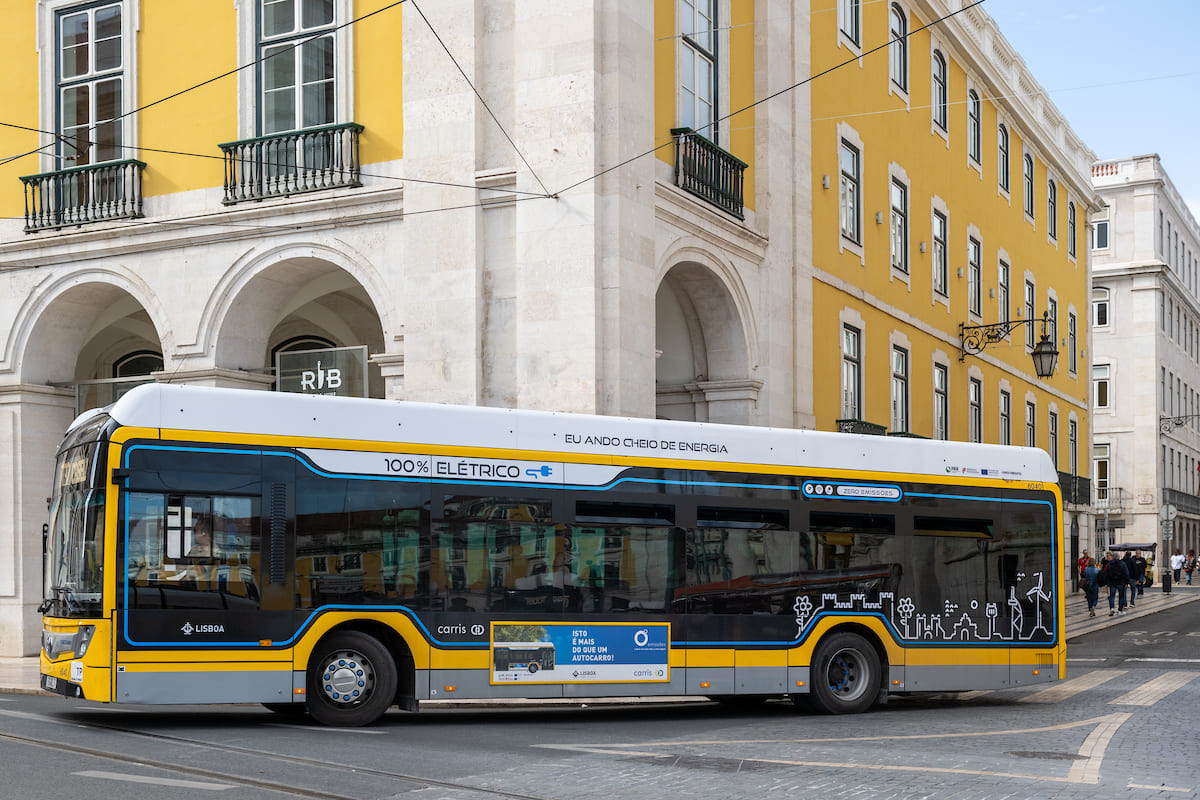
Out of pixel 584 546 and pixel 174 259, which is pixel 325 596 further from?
pixel 174 259

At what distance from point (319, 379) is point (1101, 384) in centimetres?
5867

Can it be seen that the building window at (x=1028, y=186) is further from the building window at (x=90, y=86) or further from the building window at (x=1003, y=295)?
the building window at (x=90, y=86)

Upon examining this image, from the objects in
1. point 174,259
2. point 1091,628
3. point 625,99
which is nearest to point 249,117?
point 174,259

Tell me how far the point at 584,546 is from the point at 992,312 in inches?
981

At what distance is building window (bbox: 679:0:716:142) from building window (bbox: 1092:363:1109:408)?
53.9 metres

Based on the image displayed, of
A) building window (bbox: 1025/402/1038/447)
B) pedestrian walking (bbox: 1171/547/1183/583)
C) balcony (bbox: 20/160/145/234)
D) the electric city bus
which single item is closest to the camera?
the electric city bus

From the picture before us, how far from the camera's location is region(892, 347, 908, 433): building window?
29000 mm

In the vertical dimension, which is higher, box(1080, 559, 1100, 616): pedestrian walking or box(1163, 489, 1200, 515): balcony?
box(1163, 489, 1200, 515): balcony

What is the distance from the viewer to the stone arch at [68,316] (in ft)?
71.1

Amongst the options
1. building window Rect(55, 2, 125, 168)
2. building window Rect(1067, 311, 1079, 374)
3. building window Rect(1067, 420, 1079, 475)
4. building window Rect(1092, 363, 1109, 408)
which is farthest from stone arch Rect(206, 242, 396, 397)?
building window Rect(1092, 363, 1109, 408)

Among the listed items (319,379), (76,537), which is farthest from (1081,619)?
(76,537)

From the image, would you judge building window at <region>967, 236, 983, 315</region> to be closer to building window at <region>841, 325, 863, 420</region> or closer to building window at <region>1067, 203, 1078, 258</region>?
building window at <region>841, 325, 863, 420</region>

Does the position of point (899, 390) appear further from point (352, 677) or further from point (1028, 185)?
point (352, 677)

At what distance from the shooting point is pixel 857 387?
2680cm
